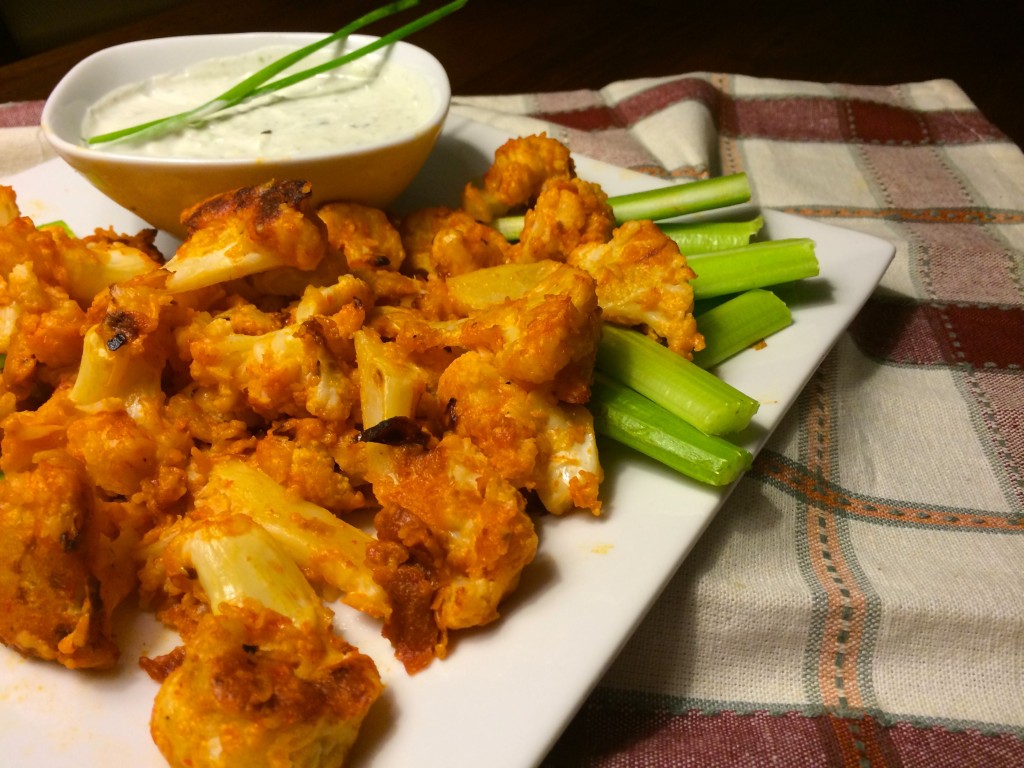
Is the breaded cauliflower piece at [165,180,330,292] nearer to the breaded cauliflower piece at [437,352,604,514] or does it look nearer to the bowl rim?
the bowl rim

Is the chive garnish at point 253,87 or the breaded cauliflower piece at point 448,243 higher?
the chive garnish at point 253,87

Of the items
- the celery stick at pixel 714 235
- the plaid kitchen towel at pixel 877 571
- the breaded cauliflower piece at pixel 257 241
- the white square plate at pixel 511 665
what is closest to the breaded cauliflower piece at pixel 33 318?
the breaded cauliflower piece at pixel 257 241

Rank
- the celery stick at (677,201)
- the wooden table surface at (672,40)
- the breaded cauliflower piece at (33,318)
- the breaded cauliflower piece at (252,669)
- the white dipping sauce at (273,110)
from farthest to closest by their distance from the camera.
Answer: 1. the wooden table surface at (672,40)
2. the celery stick at (677,201)
3. the white dipping sauce at (273,110)
4. the breaded cauliflower piece at (33,318)
5. the breaded cauliflower piece at (252,669)

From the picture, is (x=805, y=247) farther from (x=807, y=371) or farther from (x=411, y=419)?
(x=411, y=419)

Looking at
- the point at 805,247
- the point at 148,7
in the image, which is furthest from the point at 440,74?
the point at 148,7

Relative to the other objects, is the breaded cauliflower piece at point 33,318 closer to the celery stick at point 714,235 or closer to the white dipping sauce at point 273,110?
the white dipping sauce at point 273,110

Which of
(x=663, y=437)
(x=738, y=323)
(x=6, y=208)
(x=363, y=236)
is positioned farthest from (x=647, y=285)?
(x=6, y=208)
